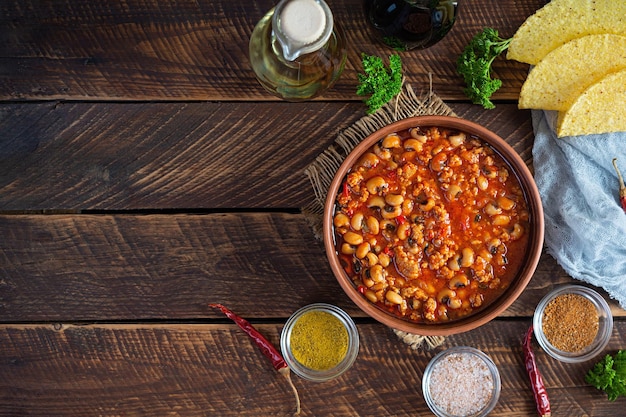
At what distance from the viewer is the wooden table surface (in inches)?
90.3

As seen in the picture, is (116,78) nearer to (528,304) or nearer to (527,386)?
(528,304)

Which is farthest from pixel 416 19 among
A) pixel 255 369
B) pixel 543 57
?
pixel 255 369

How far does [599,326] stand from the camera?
2271 millimetres

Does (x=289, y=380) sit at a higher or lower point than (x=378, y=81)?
lower

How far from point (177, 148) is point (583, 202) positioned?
1.34 meters

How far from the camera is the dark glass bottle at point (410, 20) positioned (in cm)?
198

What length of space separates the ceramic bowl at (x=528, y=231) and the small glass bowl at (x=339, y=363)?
0.69 ft

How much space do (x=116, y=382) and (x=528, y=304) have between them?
142cm

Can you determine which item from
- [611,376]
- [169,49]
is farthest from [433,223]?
[169,49]

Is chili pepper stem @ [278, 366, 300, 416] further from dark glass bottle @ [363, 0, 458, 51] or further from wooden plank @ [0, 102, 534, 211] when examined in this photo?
dark glass bottle @ [363, 0, 458, 51]

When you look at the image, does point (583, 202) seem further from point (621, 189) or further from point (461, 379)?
point (461, 379)

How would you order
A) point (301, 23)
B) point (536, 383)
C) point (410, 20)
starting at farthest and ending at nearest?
point (536, 383)
point (410, 20)
point (301, 23)

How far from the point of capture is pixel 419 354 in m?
2.31

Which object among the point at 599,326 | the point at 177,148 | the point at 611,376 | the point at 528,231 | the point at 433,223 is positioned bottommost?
the point at 611,376
